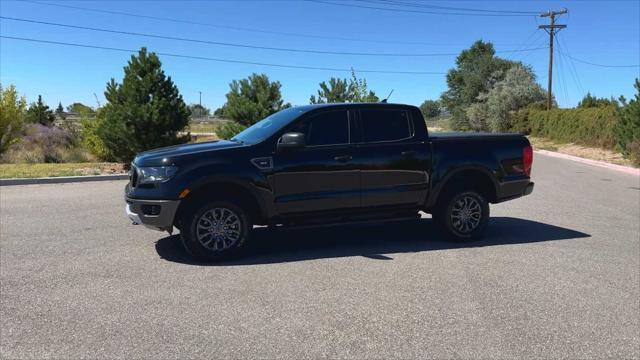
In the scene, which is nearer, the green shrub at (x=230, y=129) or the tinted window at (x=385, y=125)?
the tinted window at (x=385, y=125)

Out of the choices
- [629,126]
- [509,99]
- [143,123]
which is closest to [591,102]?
[509,99]

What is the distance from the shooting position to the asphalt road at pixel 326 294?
3826 millimetres

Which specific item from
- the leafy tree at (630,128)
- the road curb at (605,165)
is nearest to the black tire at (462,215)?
the road curb at (605,165)

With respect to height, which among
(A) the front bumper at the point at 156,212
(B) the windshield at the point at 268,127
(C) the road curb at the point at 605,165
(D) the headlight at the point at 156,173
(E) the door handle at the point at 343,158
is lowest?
(C) the road curb at the point at 605,165

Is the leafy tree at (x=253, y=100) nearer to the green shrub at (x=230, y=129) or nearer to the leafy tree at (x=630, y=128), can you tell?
the green shrub at (x=230, y=129)

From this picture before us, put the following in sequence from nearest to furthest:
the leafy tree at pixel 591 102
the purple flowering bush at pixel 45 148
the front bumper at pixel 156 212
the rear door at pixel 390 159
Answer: the front bumper at pixel 156 212 → the rear door at pixel 390 159 → the purple flowering bush at pixel 45 148 → the leafy tree at pixel 591 102

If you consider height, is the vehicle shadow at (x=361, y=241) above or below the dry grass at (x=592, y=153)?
below

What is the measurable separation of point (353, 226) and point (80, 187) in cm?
771

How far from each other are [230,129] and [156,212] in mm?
13780

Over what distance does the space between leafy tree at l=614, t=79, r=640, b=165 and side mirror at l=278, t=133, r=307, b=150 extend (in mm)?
19102

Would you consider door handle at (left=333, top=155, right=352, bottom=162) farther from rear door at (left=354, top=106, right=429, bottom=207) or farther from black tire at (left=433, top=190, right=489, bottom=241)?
black tire at (left=433, top=190, right=489, bottom=241)

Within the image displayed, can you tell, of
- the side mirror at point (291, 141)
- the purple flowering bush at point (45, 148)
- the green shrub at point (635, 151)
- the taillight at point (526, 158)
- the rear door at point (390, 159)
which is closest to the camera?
the side mirror at point (291, 141)

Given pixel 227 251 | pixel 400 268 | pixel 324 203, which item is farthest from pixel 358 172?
pixel 227 251

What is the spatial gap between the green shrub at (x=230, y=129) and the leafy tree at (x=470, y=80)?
47.3 metres
